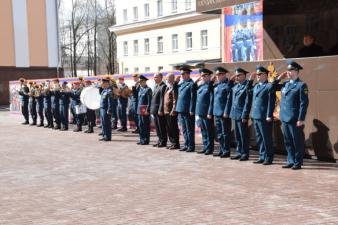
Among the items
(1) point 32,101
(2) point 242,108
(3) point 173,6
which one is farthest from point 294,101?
(3) point 173,6

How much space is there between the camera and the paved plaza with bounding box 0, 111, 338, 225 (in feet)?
19.5

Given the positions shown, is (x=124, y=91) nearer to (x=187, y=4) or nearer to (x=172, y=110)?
(x=172, y=110)

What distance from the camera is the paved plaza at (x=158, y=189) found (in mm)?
5957

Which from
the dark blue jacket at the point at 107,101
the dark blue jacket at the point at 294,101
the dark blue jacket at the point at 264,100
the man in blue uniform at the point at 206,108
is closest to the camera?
the dark blue jacket at the point at 294,101

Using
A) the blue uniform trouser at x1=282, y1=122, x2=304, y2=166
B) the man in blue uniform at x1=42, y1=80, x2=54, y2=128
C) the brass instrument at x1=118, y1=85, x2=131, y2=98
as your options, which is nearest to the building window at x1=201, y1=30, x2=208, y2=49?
the man in blue uniform at x1=42, y1=80, x2=54, y2=128

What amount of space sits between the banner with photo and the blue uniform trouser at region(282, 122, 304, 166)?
5.56 meters

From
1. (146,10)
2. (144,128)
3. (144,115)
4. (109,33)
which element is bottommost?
(144,128)

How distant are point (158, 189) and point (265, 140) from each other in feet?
9.63

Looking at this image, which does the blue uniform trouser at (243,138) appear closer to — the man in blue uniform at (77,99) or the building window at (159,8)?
the man in blue uniform at (77,99)

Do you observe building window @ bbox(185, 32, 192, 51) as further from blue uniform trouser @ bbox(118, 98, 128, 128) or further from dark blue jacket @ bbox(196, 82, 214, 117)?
dark blue jacket @ bbox(196, 82, 214, 117)

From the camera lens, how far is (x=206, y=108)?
36.0ft

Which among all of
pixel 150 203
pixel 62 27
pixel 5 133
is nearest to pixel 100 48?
pixel 62 27

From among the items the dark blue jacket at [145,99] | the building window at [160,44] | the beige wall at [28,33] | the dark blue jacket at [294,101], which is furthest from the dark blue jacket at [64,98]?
the building window at [160,44]

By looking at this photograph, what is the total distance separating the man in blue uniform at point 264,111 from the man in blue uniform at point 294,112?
28cm
